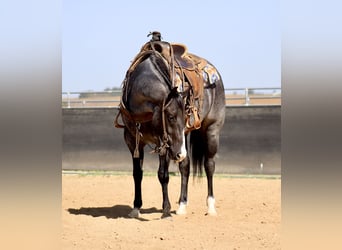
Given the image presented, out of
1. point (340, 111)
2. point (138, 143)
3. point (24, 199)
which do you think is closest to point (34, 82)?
point (24, 199)

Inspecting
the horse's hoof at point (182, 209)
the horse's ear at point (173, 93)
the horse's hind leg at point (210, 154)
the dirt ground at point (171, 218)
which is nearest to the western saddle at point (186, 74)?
the horse's ear at point (173, 93)

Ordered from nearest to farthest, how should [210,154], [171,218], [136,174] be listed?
[171,218], [136,174], [210,154]

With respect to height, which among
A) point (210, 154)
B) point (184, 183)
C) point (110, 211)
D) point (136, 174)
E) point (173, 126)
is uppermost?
point (173, 126)

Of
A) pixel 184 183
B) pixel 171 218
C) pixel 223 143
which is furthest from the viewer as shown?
pixel 223 143

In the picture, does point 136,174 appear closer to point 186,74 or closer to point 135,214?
point 135,214

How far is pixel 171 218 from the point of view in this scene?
18.6 feet

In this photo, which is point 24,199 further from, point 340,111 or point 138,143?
point 138,143

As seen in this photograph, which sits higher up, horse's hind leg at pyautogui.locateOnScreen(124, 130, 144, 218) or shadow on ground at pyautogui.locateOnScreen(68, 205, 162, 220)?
horse's hind leg at pyautogui.locateOnScreen(124, 130, 144, 218)

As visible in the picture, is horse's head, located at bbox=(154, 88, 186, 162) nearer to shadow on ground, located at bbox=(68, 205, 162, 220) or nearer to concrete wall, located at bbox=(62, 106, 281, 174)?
shadow on ground, located at bbox=(68, 205, 162, 220)

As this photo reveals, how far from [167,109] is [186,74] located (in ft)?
2.92

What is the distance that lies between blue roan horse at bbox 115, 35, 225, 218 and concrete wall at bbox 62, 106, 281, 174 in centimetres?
328

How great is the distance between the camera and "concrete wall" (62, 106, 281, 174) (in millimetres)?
10133

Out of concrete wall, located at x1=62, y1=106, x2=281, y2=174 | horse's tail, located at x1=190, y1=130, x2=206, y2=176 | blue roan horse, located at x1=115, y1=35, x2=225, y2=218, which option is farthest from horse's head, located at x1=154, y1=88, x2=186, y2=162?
concrete wall, located at x1=62, y1=106, x2=281, y2=174

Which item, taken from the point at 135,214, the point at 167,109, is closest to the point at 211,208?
the point at 135,214
